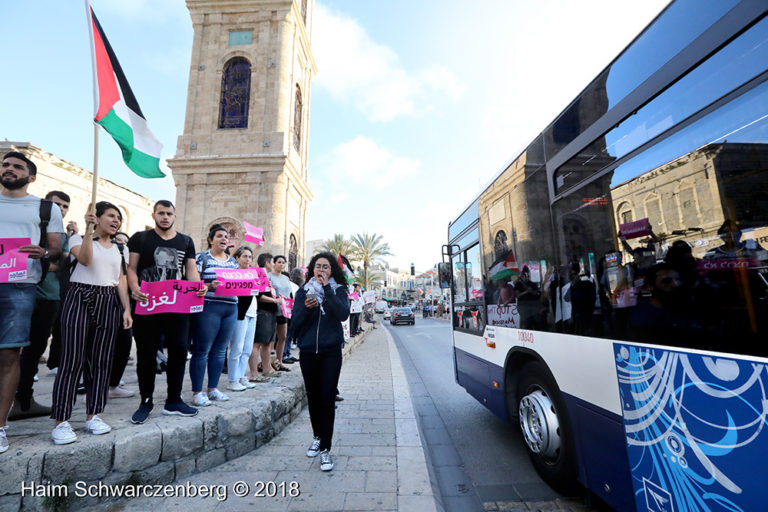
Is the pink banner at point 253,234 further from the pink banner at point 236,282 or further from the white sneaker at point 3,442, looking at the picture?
the white sneaker at point 3,442

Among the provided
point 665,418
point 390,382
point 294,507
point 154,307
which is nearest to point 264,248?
point 390,382

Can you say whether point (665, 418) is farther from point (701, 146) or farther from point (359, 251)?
point (359, 251)

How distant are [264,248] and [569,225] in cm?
1634

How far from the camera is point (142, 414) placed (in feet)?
9.94

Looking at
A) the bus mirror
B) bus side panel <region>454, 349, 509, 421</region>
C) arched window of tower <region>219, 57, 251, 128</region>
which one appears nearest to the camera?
bus side panel <region>454, 349, 509, 421</region>

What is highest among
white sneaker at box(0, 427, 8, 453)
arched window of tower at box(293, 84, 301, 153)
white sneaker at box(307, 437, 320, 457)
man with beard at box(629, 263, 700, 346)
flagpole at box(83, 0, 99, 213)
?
arched window of tower at box(293, 84, 301, 153)

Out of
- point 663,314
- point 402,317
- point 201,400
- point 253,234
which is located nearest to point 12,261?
point 201,400

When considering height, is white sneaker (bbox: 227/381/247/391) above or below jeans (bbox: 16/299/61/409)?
below

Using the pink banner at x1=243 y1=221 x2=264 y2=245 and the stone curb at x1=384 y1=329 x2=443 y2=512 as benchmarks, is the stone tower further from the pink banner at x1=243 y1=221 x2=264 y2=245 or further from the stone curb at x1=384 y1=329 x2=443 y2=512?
the stone curb at x1=384 y1=329 x2=443 y2=512

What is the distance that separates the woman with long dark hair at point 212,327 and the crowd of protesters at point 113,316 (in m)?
0.01

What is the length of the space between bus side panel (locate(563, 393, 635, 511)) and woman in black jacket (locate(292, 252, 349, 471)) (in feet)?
6.47

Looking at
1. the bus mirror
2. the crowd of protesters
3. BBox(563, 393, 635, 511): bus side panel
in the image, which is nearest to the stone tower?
the bus mirror

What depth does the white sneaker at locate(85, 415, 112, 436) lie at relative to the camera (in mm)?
2703

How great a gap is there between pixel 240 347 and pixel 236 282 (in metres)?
1.00
